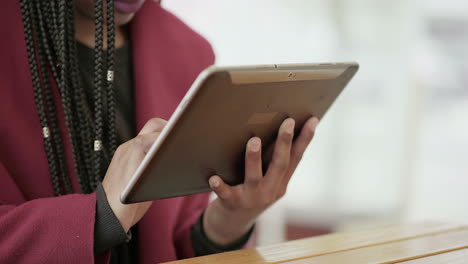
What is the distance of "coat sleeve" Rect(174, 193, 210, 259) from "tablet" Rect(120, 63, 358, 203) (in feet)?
0.73

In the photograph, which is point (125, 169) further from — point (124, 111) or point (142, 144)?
point (124, 111)

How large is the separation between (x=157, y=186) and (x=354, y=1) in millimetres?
1781

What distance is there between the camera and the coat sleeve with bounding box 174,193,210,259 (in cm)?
96

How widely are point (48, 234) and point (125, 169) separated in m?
0.11

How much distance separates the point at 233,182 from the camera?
0.78m

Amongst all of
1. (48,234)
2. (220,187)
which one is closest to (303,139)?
(220,187)

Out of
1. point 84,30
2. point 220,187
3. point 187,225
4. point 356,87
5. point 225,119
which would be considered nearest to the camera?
point 225,119

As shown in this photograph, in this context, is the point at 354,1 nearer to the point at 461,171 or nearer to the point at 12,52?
the point at 461,171

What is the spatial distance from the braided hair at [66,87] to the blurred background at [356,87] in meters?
1.39

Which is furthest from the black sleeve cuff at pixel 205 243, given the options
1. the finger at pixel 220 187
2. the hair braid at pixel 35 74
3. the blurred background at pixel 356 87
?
the blurred background at pixel 356 87

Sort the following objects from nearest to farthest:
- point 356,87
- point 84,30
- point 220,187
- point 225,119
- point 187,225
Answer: point 225,119
point 220,187
point 84,30
point 187,225
point 356,87

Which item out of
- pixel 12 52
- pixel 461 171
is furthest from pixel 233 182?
pixel 461 171

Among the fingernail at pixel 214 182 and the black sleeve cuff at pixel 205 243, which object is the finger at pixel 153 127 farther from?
the black sleeve cuff at pixel 205 243

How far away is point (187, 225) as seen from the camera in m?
0.98
